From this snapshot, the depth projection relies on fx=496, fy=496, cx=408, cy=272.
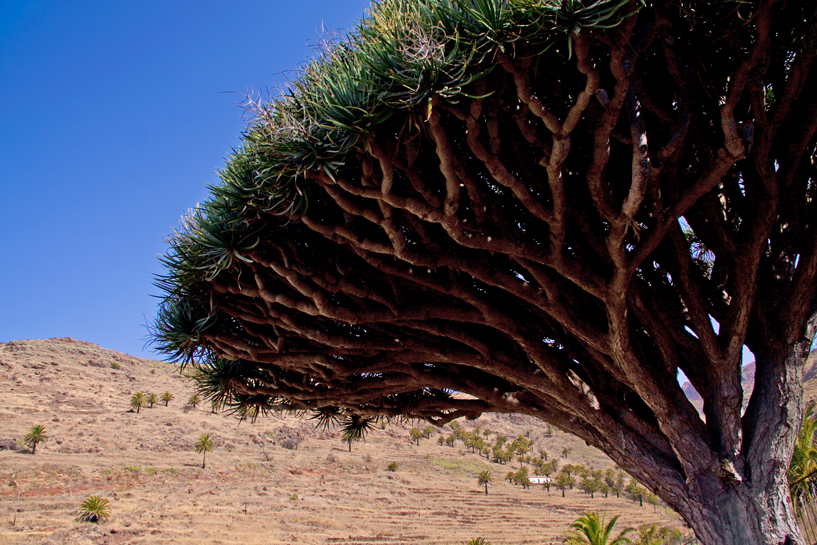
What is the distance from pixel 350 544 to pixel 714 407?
18044 millimetres

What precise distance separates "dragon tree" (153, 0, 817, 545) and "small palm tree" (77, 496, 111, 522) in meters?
16.7

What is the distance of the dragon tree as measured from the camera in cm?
332

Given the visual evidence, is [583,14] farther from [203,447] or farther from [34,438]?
[34,438]

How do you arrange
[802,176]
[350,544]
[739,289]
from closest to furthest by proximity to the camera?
[739,289], [802,176], [350,544]

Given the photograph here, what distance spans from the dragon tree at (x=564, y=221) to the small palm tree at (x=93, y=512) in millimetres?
16653

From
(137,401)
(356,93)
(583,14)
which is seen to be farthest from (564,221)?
(137,401)

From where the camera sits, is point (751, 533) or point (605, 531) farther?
point (605, 531)

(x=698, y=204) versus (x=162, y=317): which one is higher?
(x=698, y=204)

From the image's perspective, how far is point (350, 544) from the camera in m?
18.9

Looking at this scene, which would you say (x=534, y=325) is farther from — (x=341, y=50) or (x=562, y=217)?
(x=341, y=50)

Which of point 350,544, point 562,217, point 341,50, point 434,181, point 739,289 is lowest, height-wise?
point 350,544

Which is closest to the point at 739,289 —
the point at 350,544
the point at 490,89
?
the point at 490,89

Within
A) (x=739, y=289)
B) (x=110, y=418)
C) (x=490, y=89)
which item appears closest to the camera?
(x=490, y=89)

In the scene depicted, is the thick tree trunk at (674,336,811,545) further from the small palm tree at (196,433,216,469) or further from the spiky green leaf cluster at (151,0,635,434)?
the small palm tree at (196,433,216,469)
